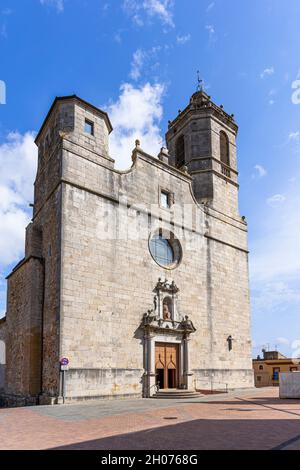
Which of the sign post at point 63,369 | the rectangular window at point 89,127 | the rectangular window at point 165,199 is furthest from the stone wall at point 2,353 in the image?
the rectangular window at point 89,127

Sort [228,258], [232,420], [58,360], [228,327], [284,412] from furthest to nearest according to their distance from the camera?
1. [228,258]
2. [228,327]
3. [58,360]
4. [284,412]
5. [232,420]

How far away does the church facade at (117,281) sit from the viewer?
16.8m

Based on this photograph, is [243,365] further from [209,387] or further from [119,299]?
[119,299]

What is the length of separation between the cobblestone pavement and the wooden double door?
644 centimetres

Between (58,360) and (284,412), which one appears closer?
(284,412)

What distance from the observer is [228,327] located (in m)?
23.8

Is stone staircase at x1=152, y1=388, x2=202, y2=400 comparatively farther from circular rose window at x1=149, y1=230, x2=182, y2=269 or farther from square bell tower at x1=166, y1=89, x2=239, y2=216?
square bell tower at x1=166, y1=89, x2=239, y2=216

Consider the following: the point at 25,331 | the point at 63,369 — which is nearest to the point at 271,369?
the point at 25,331

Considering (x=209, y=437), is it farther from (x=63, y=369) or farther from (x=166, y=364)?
(x=166, y=364)

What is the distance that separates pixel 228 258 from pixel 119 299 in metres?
9.55

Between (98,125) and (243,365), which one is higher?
(98,125)

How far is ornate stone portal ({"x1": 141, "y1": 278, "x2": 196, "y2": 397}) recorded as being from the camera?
1875 centimetres

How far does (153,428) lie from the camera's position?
9.18 meters
